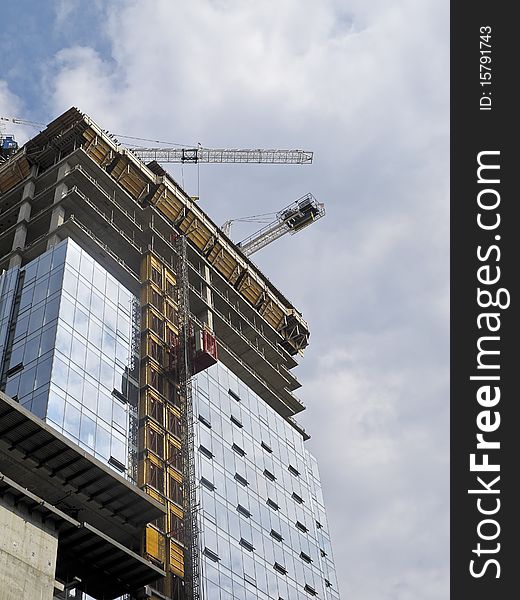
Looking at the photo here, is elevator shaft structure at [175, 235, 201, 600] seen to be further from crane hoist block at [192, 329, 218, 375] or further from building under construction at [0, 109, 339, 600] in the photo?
crane hoist block at [192, 329, 218, 375]

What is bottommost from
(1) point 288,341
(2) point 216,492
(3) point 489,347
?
(3) point 489,347

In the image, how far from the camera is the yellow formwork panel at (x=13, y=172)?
100750 mm

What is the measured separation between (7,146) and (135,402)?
2788 inches

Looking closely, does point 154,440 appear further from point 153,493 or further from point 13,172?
point 13,172

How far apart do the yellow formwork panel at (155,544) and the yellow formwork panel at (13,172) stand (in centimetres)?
4670

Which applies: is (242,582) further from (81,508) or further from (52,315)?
(52,315)

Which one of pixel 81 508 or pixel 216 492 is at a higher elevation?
pixel 216 492

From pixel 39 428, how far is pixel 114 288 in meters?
29.0

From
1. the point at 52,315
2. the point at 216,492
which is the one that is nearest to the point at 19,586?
the point at 52,315

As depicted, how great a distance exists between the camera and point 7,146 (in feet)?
452

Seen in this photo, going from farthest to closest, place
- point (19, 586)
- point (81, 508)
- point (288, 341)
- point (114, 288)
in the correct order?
point (288, 341) → point (114, 288) → point (81, 508) → point (19, 586)

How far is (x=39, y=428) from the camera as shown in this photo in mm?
59938

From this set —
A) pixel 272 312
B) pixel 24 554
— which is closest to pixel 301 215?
pixel 272 312

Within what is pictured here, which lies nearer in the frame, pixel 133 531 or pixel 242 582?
pixel 133 531
